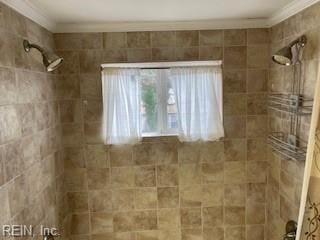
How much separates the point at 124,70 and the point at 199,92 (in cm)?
64

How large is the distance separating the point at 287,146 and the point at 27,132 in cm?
173

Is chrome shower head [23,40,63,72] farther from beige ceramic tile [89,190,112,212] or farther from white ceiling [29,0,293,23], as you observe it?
beige ceramic tile [89,190,112,212]

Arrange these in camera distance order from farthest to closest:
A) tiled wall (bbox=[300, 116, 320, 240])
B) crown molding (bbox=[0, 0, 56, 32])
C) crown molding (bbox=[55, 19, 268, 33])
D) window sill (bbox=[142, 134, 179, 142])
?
window sill (bbox=[142, 134, 179, 142]) < crown molding (bbox=[55, 19, 268, 33]) < crown molding (bbox=[0, 0, 56, 32]) < tiled wall (bbox=[300, 116, 320, 240])

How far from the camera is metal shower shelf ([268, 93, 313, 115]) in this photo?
1.87m

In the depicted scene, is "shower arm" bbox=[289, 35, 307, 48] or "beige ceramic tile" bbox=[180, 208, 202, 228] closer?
"shower arm" bbox=[289, 35, 307, 48]

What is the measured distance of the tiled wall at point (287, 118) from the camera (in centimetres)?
179

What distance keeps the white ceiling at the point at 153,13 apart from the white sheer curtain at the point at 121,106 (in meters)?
0.38

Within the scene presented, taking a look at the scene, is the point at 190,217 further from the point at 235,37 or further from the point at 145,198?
the point at 235,37

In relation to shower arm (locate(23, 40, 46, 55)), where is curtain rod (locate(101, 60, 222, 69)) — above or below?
below

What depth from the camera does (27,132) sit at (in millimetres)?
1805

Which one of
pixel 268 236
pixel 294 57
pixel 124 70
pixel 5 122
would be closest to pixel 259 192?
pixel 268 236

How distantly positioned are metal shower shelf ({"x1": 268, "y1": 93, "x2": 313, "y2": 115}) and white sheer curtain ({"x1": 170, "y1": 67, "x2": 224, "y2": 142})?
0.44 meters

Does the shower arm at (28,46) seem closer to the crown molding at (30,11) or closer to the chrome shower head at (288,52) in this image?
the crown molding at (30,11)

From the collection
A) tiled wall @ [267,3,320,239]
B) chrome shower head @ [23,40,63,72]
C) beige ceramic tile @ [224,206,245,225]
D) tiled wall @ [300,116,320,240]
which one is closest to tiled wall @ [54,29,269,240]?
beige ceramic tile @ [224,206,245,225]
